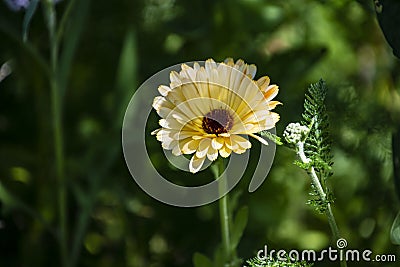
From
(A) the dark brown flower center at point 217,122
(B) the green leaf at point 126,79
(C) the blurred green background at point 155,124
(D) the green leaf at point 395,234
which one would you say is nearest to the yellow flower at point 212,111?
(A) the dark brown flower center at point 217,122

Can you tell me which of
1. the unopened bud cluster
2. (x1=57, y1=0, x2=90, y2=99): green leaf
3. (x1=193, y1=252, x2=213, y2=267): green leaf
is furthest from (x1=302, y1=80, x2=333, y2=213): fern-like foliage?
(x1=57, y1=0, x2=90, y2=99): green leaf

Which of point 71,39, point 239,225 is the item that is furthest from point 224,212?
point 71,39

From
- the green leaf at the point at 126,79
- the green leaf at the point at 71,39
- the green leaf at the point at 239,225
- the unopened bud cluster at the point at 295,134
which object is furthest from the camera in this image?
the green leaf at the point at 126,79

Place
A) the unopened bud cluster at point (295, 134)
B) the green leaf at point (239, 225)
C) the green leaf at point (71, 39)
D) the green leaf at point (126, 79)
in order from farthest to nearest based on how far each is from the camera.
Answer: the green leaf at point (126, 79), the green leaf at point (71, 39), the green leaf at point (239, 225), the unopened bud cluster at point (295, 134)

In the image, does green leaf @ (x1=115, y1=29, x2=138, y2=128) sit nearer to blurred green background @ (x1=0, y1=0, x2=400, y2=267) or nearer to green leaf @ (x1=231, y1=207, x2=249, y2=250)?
blurred green background @ (x1=0, y1=0, x2=400, y2=267)

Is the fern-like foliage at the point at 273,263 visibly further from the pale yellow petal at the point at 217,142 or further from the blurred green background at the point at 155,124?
the blurred green background at the point at 155,124

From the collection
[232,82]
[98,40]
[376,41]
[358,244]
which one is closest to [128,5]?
[98,40]
